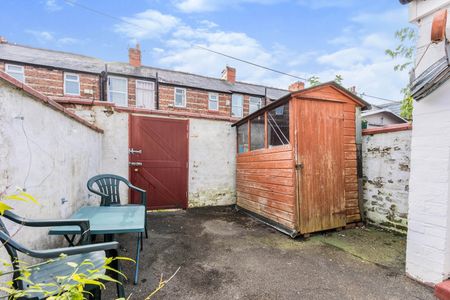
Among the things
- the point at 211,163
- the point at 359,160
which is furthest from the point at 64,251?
the point at 359,160

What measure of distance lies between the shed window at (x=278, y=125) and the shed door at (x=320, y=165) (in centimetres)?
26

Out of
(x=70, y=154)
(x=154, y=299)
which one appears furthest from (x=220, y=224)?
(x=70, y=154)

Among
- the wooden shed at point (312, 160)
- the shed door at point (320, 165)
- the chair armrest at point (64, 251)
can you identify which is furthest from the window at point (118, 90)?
the chair armrest at point (64, 251)

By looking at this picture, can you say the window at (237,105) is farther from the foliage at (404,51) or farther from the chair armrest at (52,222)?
the chair armrest at (52,222)

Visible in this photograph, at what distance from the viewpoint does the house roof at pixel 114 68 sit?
10.5 meters

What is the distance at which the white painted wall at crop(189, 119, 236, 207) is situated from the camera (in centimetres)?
546

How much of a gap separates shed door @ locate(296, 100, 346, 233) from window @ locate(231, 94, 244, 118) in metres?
10.7

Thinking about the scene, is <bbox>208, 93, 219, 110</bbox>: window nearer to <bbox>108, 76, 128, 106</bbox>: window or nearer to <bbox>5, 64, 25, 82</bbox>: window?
<bbox>108, 76, 128, 106</bbox>: window

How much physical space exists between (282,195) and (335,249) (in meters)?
1.12

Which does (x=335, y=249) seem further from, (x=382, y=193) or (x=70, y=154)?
(x=70, y=154)

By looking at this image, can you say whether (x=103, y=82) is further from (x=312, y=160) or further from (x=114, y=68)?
(x=312, y=160)

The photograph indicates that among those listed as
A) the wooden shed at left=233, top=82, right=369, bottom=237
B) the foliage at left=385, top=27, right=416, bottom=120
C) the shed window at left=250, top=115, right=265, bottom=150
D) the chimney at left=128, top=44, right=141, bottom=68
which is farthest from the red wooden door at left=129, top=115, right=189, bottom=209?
the chimney at left=128, top=44, right=141, bottom=68

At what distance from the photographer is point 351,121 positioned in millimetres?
3975

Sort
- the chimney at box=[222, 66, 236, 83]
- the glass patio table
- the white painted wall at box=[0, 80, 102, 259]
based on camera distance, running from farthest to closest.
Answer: the chimney at box=[222, 66, 236, 83]
the glass patio table
the white painted wall at box=[0, 80, 102, 259]
